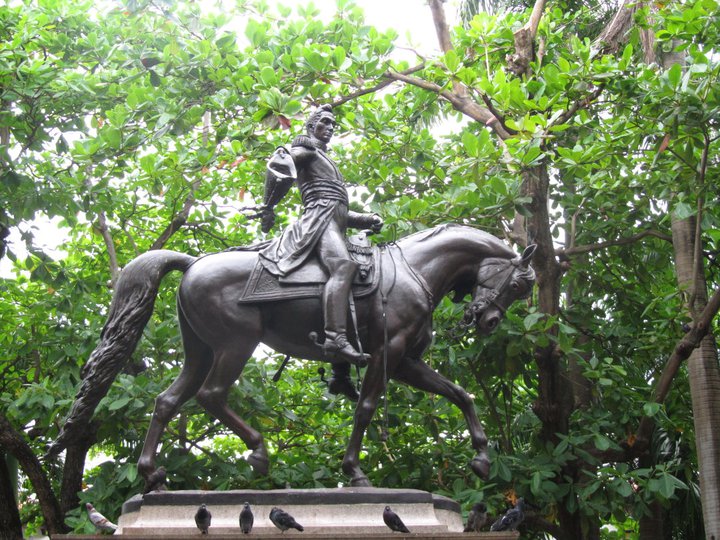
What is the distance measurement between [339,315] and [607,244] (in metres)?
7.15

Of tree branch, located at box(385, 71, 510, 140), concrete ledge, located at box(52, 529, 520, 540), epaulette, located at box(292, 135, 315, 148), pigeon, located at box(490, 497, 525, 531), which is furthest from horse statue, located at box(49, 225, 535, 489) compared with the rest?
tree branch, located at box(385, 71, 510, 140)

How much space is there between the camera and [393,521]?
6672mm

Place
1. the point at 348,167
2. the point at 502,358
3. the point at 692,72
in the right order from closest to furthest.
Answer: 1. the point at 692,72
2. the point at 502,358
3. the point at 348,167

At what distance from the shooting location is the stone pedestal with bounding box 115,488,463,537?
6945 millimetres

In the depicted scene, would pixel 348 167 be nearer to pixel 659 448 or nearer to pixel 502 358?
pixel 502 358

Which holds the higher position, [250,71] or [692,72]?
[250,71]

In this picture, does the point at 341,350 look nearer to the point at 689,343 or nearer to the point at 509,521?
the point at 509,521

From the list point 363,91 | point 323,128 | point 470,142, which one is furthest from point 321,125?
point 363,91

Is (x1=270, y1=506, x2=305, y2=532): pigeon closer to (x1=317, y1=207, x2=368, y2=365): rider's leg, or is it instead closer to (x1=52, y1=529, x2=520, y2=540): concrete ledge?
(x1=52, y1=529, x2=520, y2=540): concrete ledge

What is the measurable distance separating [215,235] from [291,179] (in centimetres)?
897

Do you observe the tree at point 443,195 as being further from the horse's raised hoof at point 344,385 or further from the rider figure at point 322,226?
the horse's raised hoof at point 344,385

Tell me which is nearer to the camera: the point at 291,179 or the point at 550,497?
the point at 291,179

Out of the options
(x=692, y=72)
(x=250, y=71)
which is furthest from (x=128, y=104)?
(x=692, y=72)

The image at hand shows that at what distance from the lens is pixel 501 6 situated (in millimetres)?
18281
